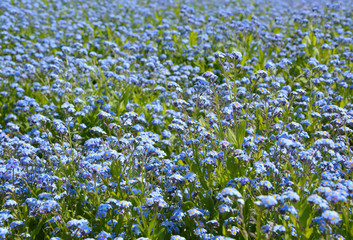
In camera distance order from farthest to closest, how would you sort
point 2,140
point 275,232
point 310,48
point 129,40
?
1. point 129,40
2. point 310,48
3. point 2,140
4. point 275,232

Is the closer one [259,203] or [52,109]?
[259,203]

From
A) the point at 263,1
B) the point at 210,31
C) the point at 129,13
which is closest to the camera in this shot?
the point at 210,31

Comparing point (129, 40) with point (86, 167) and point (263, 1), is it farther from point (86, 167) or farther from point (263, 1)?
point (263, 1)

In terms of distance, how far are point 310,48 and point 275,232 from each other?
246 inches

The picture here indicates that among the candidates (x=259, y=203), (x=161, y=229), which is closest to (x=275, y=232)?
(x=259, y=203)

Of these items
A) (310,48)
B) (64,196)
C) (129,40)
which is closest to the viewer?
(64,196)

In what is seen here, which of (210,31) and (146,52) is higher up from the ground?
(210,31)

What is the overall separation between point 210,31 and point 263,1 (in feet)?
28.8

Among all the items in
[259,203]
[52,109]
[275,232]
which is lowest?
[52,109]

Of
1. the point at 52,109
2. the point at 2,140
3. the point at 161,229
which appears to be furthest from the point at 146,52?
the point at 161,229

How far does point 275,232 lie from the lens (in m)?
3.48

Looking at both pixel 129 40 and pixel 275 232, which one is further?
pixel 129 40

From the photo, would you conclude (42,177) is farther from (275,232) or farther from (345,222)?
(345,222)

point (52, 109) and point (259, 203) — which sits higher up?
point (259, 203)
